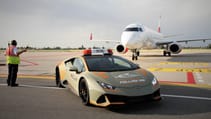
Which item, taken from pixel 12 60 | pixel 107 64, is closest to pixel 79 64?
pixel 107 64

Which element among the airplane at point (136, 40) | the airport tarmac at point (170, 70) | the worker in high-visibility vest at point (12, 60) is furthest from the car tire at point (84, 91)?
the airplane at point (136, 40)

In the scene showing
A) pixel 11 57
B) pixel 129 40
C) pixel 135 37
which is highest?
pixel 135 37

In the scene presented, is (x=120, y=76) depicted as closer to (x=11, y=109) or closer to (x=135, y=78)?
(x=135, y=78)

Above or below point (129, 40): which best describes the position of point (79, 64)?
below

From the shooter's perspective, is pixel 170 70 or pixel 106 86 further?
pixel 170 70

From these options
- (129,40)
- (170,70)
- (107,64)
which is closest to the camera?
(107,64)

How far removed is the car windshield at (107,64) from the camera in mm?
6184

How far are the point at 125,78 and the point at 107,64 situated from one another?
1.31 meters

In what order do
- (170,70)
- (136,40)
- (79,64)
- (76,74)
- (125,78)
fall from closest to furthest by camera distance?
(125,78) → (76,74) → (79,64) → (170,70) → (136,40)

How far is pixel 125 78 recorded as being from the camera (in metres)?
5.41

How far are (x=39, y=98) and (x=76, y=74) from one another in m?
1.30

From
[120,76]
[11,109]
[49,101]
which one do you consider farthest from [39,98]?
[120,76]

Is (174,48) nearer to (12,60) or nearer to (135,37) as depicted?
(135,37)

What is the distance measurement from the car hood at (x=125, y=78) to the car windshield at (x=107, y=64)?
1.30 ft
